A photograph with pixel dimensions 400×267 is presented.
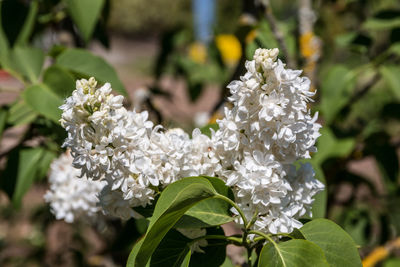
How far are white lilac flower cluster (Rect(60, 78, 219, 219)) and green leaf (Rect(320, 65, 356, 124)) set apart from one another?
0.76m

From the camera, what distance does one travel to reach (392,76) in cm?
129

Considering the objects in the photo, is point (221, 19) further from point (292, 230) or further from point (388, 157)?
point (292, 230)

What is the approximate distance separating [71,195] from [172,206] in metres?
0.51

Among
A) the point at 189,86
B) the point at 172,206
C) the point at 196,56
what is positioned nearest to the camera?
the point at 172,206

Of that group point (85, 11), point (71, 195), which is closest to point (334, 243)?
point (71, 195)

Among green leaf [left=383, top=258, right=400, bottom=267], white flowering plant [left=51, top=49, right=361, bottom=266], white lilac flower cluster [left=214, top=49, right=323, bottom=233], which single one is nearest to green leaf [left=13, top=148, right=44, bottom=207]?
white flowering plant [left=51, top=49, right=361, bottom=266]

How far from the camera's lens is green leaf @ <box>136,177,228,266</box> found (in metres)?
0.45

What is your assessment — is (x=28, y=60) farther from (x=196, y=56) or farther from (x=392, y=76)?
(x=196, y=56)

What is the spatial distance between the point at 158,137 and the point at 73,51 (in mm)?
487

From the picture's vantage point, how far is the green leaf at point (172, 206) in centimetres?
45

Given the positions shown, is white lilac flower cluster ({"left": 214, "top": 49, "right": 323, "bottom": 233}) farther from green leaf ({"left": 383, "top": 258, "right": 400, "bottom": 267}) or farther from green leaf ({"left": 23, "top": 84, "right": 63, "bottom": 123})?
green leaf ({"left": 383, "top": 258, "right": 400, "bottom": 267})

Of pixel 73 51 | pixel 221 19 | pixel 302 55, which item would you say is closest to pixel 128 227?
pixel 73 51

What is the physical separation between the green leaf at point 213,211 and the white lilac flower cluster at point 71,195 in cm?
35

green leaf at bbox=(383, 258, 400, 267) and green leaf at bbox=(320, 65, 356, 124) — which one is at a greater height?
green leaf at bbox=(320, 65, 356, 124)
